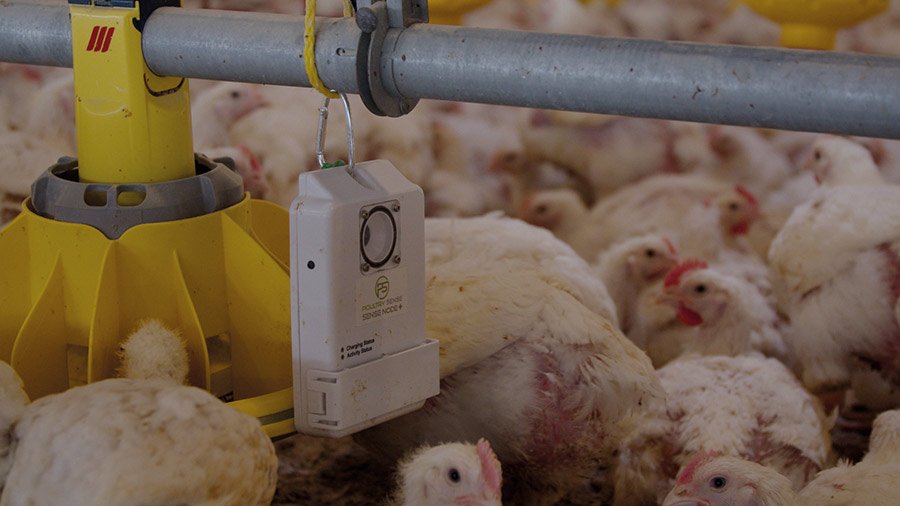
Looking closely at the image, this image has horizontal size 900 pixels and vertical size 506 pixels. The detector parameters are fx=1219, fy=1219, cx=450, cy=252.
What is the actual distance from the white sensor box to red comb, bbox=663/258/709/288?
1.58m

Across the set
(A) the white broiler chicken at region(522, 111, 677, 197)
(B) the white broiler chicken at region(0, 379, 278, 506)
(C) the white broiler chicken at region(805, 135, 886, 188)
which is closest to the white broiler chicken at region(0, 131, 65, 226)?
(B) the white broiler chicken at region(0, 379, 278, 506)

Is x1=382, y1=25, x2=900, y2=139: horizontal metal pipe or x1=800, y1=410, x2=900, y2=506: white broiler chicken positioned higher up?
x1=382, y1=25, x2=900, y2=139: horizontal metal pipe

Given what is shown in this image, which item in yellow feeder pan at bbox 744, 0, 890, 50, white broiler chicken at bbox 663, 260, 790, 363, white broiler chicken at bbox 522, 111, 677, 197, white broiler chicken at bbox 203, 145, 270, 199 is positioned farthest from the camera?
white broiler chicken at bbox 522, 111, 677, 197

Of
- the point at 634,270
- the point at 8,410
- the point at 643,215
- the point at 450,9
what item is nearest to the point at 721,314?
the point at 634,270

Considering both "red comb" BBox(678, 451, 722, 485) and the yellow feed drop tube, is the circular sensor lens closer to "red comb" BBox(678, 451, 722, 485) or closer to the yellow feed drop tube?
the yellow feed drop tube

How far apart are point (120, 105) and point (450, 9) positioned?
7.59ft

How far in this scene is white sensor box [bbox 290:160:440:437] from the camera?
2244 millimetres

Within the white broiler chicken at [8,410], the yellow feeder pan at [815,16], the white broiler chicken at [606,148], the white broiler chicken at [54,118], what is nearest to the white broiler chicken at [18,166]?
the white broiler chicken at [54,118]

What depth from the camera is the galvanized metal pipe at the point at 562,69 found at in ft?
6.07

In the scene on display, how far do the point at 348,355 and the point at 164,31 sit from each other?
2.39 feet

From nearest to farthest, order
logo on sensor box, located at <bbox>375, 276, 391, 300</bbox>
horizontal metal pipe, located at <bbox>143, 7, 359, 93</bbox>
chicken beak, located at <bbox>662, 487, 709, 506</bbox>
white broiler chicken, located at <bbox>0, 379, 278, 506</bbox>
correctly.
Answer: white broiler chicken, located at <bbox>0, 379, 278, 506</bbox> < horizontal metal pipe, located at <bbox>143, 7, 359, 93</bbox> < logo on sensor box, located at <bbox>375, 276, 391, 300</bbox> < chicken beak, located at <bbox>662, 487, 709, 506</bbox>

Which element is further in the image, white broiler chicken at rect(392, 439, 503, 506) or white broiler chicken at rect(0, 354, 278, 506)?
white broiler chicken at rect(392, 439, 503, 506)

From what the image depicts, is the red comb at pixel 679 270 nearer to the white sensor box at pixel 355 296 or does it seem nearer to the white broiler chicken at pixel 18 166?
the white sensor box at pixel 355 296

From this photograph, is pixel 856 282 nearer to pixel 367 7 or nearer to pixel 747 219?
pixel 747 219
